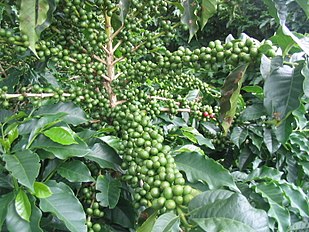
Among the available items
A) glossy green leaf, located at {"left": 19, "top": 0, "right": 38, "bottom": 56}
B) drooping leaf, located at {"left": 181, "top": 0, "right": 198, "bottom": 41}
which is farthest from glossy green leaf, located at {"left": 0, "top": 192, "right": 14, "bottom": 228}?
drooping leaf, located at {"left": 181, "top": 0, "right": 198, "bottom": 41}

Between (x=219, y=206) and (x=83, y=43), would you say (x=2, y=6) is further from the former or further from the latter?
(x=219, y=206)

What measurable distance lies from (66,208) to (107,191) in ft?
0.53

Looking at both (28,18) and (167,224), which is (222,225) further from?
(28,18)

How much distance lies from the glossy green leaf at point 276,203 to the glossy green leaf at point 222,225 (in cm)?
44

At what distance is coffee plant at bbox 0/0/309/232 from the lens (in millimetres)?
817

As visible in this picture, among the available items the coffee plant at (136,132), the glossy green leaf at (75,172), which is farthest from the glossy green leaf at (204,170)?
the glossy green leaf at (75,172)

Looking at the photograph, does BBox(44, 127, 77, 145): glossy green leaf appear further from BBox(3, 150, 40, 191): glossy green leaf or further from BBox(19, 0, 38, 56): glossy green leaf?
BBox(19, 0, 38, 56): glossy green leaf

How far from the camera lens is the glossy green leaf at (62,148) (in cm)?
93

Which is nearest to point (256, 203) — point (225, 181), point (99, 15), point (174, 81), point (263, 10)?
point (225, 181)

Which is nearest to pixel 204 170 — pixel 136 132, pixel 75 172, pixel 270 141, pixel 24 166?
pixel 136 132

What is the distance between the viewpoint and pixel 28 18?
97cm

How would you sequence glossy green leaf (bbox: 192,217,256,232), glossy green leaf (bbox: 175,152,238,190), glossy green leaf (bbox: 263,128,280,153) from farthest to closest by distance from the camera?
glossy green leaf (bbox: 263,128,280,153)
glossy green leaf (bbox: 175,152,238,190)
glossy green leaf (bbox: 192,217,256,232)

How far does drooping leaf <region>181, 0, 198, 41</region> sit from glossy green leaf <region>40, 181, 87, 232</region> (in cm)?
63

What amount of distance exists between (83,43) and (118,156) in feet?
1.34
